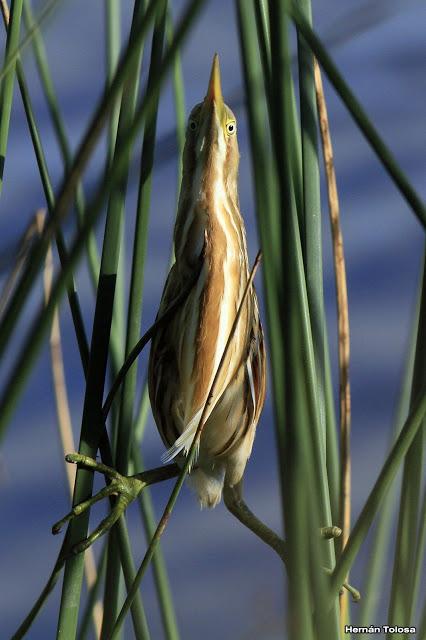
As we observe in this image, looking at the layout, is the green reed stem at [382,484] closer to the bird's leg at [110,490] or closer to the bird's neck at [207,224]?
the bird's leg at [110,490]

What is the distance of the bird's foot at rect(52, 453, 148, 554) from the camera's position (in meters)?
0.73

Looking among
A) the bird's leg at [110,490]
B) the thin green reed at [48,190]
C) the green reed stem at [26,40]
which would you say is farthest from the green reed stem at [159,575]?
the green reed stem at [26,40]

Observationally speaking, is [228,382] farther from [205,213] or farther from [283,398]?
[283,398]

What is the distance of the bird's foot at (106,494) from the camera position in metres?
0.73

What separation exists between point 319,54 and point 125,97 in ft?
0.79

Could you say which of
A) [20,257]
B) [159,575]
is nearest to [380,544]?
[159,575]

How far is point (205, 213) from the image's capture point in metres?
1.03

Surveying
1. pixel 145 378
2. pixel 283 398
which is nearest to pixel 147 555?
pixel 283 398

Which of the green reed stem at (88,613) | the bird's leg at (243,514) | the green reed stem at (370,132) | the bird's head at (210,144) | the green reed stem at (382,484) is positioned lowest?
the green reed stem at (88,613)

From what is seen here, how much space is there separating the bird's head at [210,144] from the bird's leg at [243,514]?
1.30 feet

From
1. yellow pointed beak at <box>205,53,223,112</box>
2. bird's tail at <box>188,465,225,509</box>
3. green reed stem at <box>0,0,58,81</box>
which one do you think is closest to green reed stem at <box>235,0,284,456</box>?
green reed stem at <box>0,0,58,81</box>

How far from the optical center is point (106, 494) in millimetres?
875

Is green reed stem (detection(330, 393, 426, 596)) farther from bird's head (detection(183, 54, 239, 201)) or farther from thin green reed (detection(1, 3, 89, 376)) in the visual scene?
bird's head (detection(183, 54, 239, 201))

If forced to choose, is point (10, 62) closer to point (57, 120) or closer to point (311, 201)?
point (57, 120)
